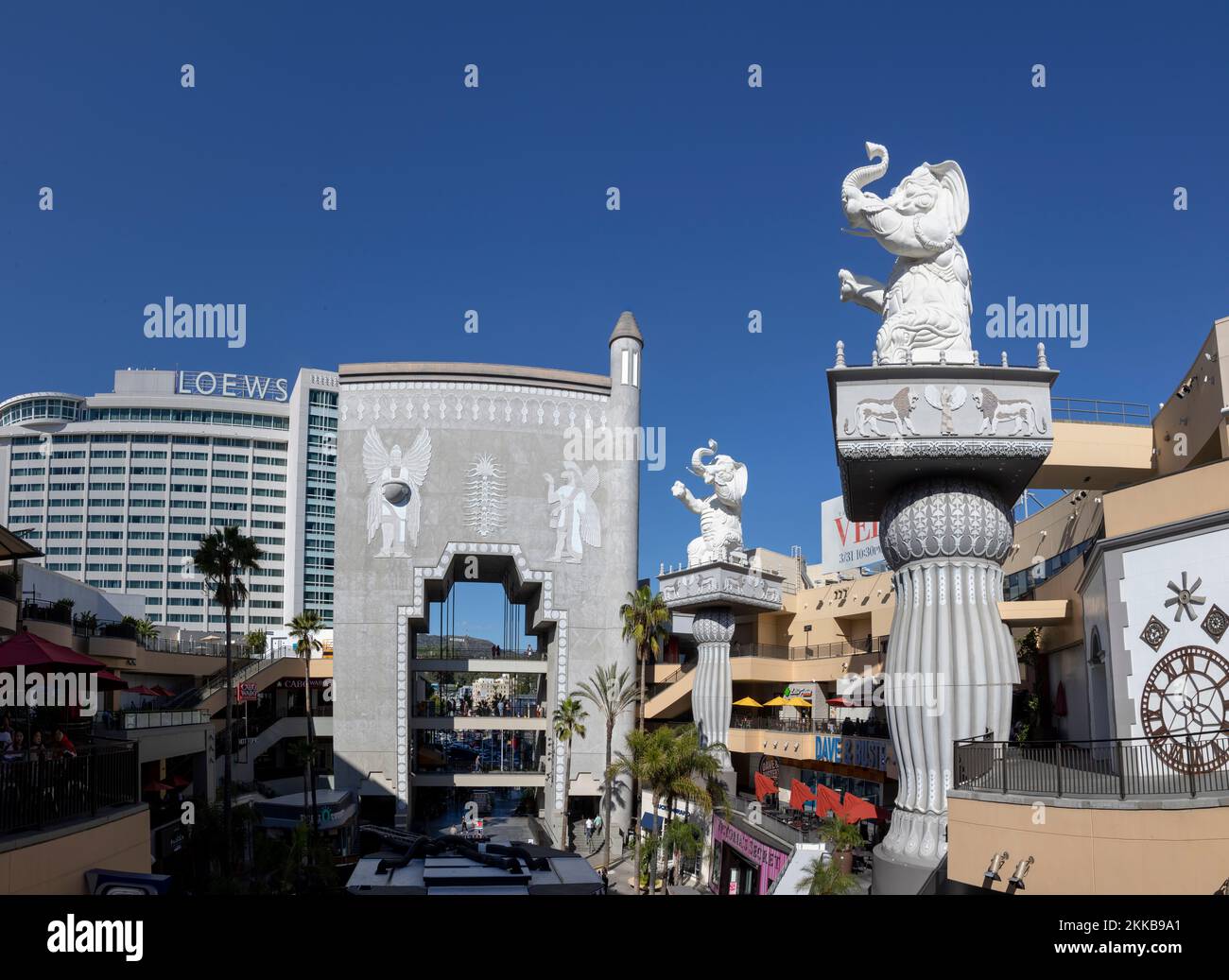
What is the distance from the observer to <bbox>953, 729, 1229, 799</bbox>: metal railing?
1165 cm

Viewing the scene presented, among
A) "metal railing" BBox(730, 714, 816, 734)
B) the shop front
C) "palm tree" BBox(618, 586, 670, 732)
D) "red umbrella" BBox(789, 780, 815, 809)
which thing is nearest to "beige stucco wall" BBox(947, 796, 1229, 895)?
the shop front

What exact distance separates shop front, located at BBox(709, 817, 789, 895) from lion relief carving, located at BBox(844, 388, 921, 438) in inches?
496

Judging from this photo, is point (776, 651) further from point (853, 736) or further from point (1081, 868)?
point (1081, 868)

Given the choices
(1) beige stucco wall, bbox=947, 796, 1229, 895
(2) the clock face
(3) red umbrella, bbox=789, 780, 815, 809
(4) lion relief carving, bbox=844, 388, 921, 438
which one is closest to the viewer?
(1) beige stucco wall, bbox=947, 796, 1229, 895

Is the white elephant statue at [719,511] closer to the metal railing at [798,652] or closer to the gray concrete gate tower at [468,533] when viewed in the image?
the metal railing at [798,652]

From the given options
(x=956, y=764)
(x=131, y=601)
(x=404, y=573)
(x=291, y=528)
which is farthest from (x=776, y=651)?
(x=291, y=528)

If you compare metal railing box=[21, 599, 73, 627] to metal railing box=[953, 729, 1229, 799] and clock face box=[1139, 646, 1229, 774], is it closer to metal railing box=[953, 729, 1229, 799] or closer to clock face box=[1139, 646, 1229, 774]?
metal railing box=[953, 729, 1229, 799]

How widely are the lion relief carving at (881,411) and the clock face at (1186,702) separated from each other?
5.62 metres

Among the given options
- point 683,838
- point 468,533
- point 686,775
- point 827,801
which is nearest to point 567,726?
point 468,533

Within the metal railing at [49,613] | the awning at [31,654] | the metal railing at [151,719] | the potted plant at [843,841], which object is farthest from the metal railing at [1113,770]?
the metal railing at [49,613]

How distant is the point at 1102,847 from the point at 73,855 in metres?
11.7

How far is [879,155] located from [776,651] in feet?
103

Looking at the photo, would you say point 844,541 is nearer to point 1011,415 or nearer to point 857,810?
point 857,810
